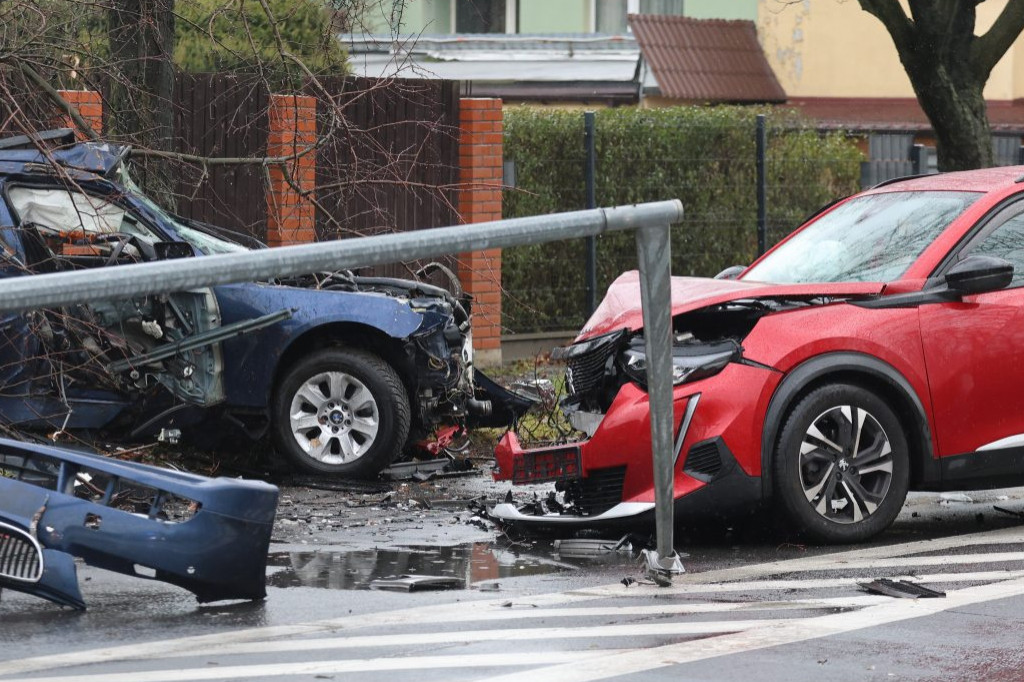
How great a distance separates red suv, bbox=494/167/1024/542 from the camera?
787 cm

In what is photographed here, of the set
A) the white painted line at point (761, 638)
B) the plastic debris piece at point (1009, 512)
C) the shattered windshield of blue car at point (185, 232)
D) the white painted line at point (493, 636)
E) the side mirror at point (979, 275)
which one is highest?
the shattered windshield of blue car at point (185, 232)

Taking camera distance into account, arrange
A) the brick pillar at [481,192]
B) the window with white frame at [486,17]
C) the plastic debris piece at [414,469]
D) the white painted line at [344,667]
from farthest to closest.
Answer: the window with white frame at [486,17] → the brick pillar at [481,192] → the plastic debris piece at [414,469] → the white painted line at [344,667]

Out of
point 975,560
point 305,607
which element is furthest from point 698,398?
point 305,607

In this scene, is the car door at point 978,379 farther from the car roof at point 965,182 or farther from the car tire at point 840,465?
the car roof at point 965,182

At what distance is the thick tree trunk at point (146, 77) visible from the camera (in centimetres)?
1138

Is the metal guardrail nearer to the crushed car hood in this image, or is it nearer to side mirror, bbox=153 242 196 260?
the crushed car hood

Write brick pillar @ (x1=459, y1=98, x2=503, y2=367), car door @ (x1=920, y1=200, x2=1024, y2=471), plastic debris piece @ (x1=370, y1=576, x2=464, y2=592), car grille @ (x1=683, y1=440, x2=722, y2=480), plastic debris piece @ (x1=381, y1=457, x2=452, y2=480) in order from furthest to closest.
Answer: brick pillar @ (x1=459, y1=98, x2=503, y2=367) < plastic debris piece @ (x1=381, y1=457, x2=452, y2=480) < car door @ (x1=920, y1=200, x2=1024, y2=471) < car grille @ (x1=683, y1=440, x2=722, y2=480) < plastic debris piece @ (x1=370, y1=576, x2=464, y2=592)

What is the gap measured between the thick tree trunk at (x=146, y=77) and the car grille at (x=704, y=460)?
16.3ft

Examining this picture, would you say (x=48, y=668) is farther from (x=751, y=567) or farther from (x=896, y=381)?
(x=896, y=381)

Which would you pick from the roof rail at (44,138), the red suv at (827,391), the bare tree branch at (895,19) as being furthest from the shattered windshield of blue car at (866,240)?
the bare tree branch at (895,19)

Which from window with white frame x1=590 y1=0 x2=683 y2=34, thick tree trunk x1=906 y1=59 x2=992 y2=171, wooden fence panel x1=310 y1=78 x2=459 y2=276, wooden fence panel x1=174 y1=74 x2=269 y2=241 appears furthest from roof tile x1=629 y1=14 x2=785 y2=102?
wooden fence panel x1=174 y1=74 x2=269 y2=241

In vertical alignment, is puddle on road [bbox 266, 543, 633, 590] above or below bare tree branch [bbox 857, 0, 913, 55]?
below

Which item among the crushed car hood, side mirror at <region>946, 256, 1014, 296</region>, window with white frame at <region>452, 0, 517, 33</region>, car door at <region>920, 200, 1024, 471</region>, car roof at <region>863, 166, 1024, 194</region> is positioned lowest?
car door at <region>920, 200, 1024, 471</region>

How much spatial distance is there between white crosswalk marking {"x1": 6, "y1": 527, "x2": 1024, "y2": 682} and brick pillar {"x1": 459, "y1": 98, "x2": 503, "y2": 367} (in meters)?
8.23
